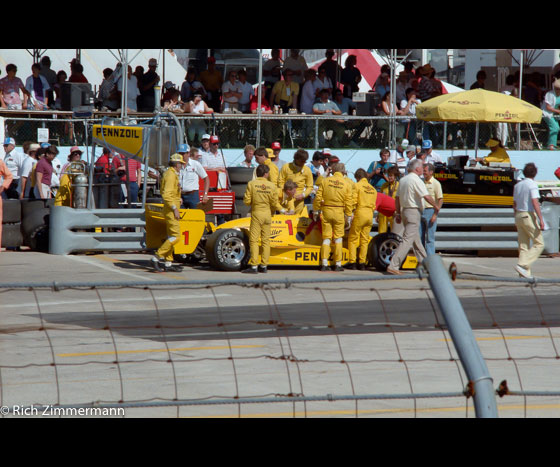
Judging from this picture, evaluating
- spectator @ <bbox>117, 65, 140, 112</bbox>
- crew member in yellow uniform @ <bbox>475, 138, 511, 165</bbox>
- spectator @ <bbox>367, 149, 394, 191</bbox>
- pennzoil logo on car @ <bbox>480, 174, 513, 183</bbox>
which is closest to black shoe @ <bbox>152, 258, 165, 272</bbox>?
spectator @ <bbox>367, 149, 394, 191</bbox>

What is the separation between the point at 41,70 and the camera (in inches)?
896

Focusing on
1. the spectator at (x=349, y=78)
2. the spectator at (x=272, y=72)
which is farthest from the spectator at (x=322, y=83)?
the spectator at (x=272, y=72)

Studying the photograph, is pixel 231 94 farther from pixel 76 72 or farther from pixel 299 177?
pixel 299 177

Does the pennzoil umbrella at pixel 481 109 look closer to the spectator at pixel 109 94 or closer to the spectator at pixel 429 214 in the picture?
the spectator at pixel 429 214

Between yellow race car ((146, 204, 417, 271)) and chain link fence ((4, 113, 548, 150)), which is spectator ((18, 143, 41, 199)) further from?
yellow race car ((146, 204, 417, 271))

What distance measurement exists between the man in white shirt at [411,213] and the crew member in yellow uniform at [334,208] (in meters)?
0.86

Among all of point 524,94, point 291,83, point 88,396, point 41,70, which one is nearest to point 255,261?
point 88,396

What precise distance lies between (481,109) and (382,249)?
225 inches

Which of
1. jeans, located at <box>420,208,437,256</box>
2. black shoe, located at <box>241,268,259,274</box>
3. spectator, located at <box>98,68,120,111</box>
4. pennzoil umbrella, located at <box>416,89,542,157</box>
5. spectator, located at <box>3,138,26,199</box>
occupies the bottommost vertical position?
black shoe, located at <box>241,268,259,274</box>

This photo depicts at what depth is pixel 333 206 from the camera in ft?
47.1

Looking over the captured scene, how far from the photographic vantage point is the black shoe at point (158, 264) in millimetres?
14484

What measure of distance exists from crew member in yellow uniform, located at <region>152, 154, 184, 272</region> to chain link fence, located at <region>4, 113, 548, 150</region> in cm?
656

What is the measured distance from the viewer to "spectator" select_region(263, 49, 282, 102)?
77.5ft

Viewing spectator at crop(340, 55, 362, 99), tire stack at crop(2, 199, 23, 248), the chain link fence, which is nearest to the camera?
tire stack at crop(2, 199, 23, 248)
